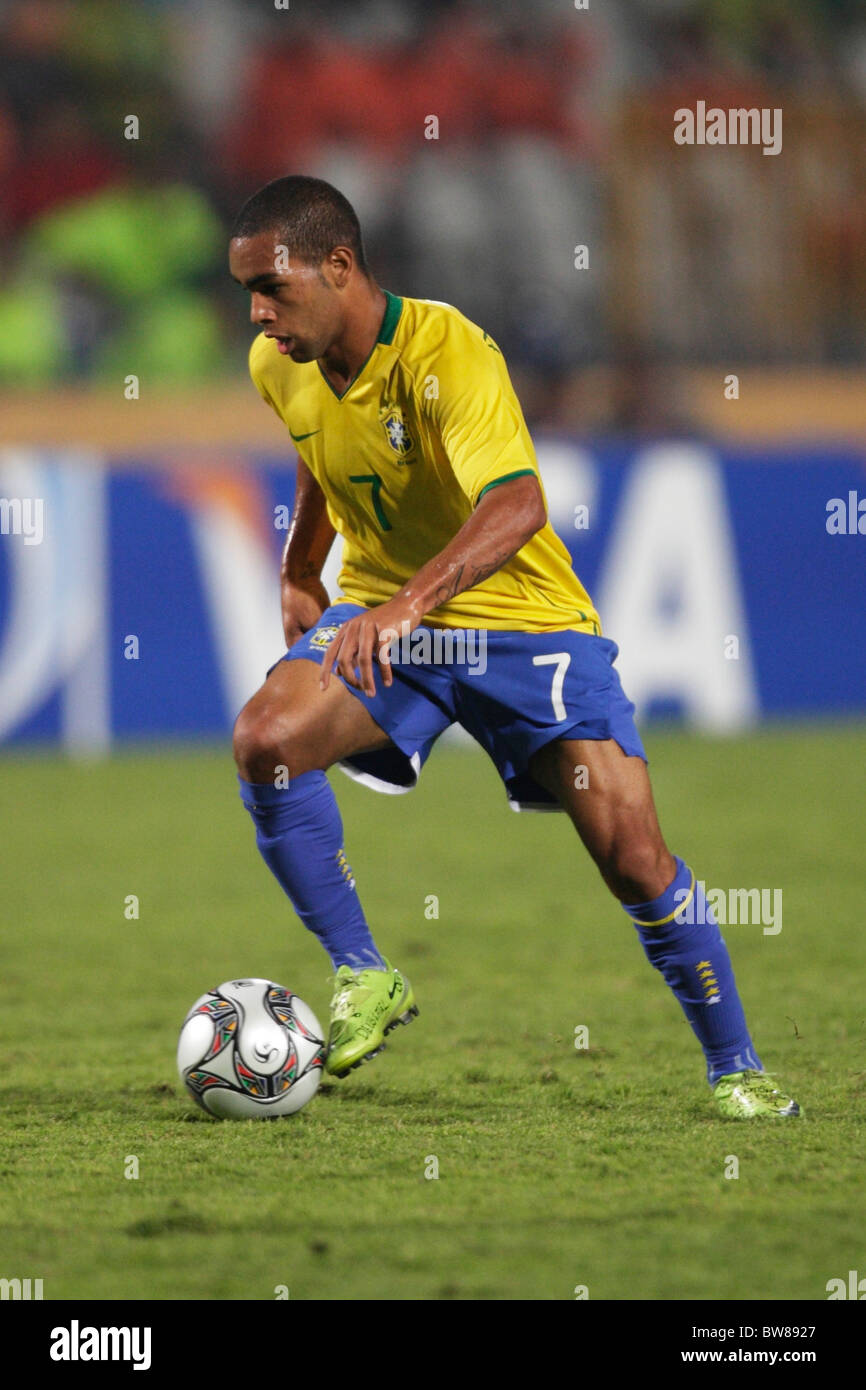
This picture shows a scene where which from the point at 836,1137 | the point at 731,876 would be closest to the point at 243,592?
the point at 731,876

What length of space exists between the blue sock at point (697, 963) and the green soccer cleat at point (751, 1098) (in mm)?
43

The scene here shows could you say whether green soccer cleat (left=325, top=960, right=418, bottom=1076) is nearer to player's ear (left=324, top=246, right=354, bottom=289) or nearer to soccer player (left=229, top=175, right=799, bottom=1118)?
soccer player (left=229, top=175, right=799, bottom=1118)

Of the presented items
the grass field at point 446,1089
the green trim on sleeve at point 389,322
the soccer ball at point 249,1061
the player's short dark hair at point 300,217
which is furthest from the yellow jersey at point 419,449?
the grass field at point 446,1089

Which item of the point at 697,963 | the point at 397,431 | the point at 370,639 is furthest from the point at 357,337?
the point at 697,963

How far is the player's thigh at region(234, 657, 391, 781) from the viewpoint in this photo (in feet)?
12.6

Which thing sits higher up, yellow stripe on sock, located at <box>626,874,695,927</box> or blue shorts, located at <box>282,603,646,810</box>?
blue shorts, located at <box>282,603,646,810</box>

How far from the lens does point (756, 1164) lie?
131 inches

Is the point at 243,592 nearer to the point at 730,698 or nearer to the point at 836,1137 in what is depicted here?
the point at 730,698

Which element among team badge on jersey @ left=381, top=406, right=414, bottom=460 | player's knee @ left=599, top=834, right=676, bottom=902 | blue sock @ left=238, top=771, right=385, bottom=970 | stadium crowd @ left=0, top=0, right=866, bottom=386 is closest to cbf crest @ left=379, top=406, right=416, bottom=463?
team badge on jersey @ left=381, top=406, right=414, bottom=460

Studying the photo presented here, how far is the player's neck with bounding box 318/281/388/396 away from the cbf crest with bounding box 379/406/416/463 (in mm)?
122

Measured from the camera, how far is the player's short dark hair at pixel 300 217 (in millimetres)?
3635

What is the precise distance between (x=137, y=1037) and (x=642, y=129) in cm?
1106

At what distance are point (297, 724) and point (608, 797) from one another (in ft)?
2.21

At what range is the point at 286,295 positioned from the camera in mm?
3656
